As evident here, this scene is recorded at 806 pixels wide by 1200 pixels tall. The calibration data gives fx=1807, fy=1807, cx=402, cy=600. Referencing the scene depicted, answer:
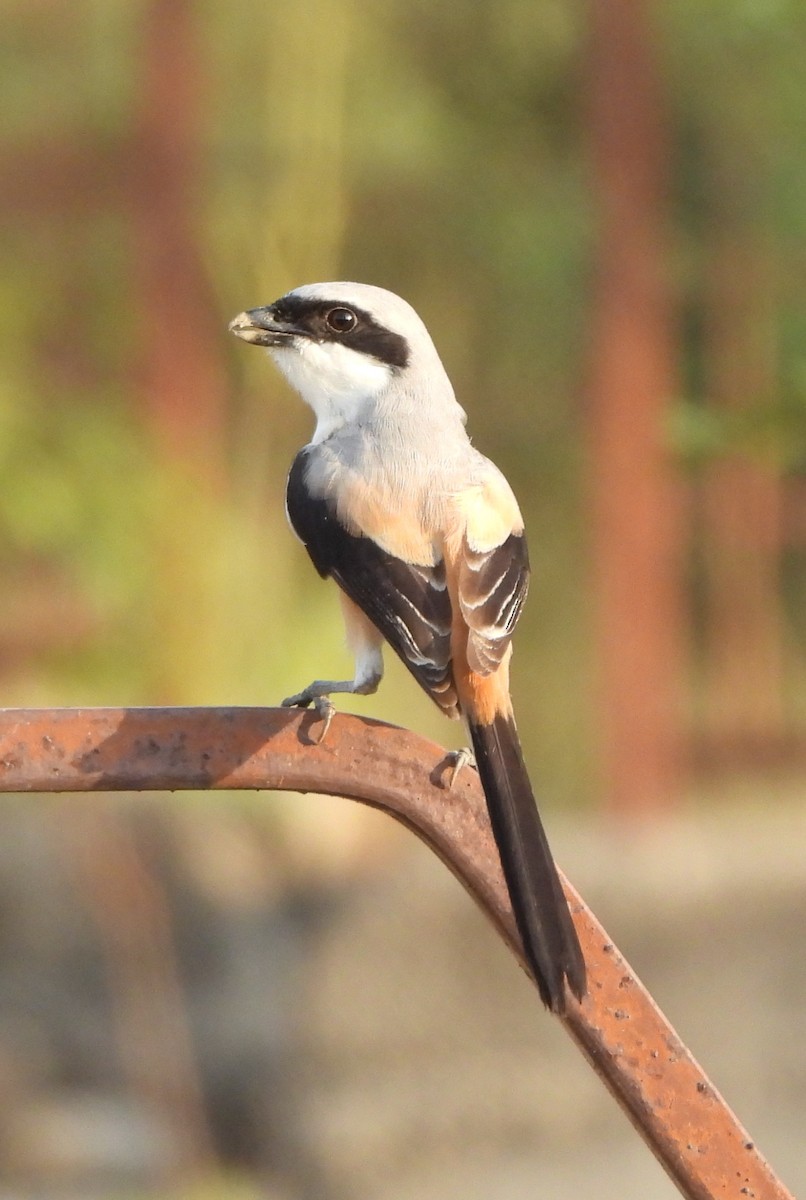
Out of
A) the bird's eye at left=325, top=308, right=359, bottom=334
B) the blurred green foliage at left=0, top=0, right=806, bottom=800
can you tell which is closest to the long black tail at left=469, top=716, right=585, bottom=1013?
the bird's eye at left=325, top=308, right=359, bottom=334

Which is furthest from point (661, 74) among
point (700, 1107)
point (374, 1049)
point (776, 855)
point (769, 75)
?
point (700, 1107)

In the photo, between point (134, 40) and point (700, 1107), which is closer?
point (700, 1107)

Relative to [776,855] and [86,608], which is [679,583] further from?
[86,608]

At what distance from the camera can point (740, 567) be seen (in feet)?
17.6

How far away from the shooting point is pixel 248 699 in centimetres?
529

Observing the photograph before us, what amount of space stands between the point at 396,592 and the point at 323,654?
2.98 metres

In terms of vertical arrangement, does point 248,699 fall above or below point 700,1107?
below

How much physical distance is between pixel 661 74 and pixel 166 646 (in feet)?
7.23

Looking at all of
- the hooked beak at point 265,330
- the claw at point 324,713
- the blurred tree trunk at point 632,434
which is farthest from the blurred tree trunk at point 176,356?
the claw at point 324,713

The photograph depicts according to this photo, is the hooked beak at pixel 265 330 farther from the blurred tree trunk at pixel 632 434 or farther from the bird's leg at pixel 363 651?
the blurred tree trunk at pixel 632 434

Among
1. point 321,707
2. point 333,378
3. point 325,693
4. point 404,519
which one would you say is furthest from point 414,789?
point 333,378

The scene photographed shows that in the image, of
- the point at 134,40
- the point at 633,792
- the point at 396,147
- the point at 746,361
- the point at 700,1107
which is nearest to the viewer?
the point at 700,1107

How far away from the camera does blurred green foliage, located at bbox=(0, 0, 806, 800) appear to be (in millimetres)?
5277

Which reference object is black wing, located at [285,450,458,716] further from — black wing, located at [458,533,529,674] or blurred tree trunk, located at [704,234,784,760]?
blurred tree trunk, located at [704,234,784,760]
